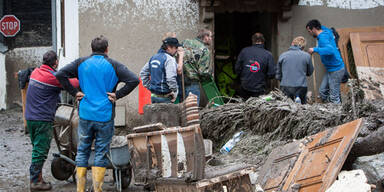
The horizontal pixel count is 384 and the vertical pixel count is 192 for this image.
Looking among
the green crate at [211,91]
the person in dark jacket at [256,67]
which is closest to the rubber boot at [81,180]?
the green crate at [211,91]

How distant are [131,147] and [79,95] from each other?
0.96 metres

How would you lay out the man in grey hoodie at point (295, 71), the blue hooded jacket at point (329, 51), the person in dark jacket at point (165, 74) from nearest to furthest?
the person in dark jacket at point (165, 74) < the man in grey hoodie at point (295, 71) < the blue hooded jacket at point (329, 51)

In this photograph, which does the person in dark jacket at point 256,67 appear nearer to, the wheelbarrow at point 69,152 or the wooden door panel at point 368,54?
the wooden door panel at point 368,54

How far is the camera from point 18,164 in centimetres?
897

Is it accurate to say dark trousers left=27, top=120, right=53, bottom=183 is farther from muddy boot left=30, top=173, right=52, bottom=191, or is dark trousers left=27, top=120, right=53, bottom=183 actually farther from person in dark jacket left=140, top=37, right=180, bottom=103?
person in dark jacket left=140, top=37, right=180, bottom=103

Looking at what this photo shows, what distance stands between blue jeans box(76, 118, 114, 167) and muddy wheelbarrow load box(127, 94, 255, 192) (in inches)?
19.1

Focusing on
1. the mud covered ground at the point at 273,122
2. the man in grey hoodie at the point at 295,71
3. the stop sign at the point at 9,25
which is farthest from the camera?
the stop sign at the point at 9,25

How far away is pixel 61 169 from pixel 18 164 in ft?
6.25

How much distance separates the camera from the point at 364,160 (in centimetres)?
628

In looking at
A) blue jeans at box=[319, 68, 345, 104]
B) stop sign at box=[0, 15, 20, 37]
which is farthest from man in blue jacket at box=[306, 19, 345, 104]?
stop sign at box=[0, 15, 20, 37]

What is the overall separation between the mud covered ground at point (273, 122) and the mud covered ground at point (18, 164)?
1.80m

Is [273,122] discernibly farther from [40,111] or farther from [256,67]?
[40,111]

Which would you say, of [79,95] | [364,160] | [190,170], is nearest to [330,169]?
[364,160]

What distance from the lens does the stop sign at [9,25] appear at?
1712 centimetres
